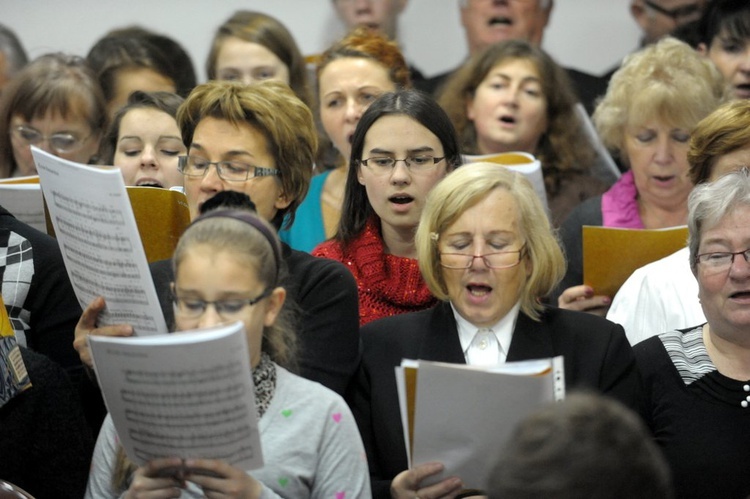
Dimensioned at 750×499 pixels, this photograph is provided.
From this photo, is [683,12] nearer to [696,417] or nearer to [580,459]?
[696,417]

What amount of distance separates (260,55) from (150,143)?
1.10 metres

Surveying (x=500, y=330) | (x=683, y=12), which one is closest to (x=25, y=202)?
(x=500, y=330)

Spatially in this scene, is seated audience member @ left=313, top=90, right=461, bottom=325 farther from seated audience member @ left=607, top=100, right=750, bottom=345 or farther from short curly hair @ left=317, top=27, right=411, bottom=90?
short curly hair @ left=317, top=27, right=411, bottom=90

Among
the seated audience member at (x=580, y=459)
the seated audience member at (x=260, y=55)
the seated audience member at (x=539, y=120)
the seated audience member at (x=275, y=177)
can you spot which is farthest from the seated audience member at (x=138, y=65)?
the seated audience member at (x=580, y=459)

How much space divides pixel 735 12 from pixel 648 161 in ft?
3.20

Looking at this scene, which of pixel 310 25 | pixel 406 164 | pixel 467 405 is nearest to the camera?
pixel 467 405

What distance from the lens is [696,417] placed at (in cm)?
288

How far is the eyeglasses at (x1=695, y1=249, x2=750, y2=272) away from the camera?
290cm

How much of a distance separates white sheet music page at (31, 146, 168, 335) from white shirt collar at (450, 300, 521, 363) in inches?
29.4

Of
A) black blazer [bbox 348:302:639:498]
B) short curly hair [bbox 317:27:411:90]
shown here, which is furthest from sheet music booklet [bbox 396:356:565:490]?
short curly hair [bbox 317:27:411:90]

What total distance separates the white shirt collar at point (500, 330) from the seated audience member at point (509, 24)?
90.1 inches

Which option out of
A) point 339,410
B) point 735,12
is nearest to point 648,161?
point 735,12

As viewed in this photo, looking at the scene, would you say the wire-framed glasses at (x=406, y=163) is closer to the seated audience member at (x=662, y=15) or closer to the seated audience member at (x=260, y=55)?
the seated audience member at (x=260, y=55)

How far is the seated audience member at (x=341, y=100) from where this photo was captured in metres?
4.27
